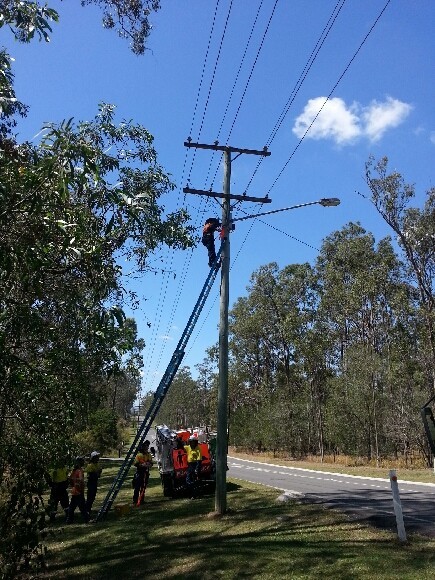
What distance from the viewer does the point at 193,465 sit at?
49.4 ft

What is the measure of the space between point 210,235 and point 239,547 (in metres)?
7.32

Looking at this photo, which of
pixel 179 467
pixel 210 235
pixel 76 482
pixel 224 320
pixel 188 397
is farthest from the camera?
pixel 188 397

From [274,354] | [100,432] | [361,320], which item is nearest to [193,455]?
[100,432]

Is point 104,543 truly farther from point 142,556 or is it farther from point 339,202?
point 339,202

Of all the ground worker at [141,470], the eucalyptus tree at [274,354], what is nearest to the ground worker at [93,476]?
the ground worker at [141,470]

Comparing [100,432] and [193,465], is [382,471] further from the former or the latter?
[100,432]

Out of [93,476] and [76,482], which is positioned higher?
[93,476]

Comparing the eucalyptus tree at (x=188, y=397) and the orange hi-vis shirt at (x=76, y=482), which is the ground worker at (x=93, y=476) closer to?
the orange hi-vis shirt at (x=76, y=482)

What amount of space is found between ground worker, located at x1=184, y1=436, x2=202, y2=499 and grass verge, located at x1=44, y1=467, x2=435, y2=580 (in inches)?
70.9

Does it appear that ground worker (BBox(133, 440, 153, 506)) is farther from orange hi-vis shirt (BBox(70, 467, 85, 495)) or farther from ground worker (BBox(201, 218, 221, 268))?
ground worker (BBox(201, 218, 221, 268))

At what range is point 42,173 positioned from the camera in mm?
4367

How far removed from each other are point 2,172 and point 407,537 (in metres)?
7.83

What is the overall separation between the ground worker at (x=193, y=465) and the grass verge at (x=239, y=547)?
1.80 meters

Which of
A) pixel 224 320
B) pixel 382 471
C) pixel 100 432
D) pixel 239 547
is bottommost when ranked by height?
pixel 239 547
